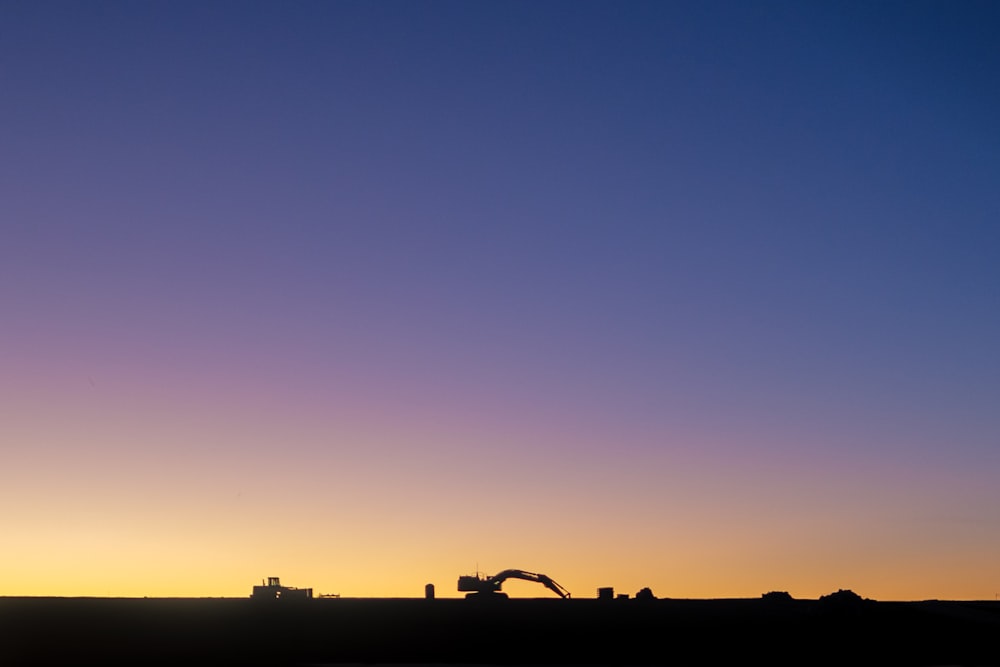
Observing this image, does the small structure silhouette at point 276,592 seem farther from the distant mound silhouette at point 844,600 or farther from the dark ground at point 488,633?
the distant mound silhouette at point 844,600

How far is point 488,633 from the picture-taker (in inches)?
3310

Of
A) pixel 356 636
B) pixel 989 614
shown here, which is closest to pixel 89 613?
pixel 356 636

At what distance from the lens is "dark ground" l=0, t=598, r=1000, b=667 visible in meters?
70.3

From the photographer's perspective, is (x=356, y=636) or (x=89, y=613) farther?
(x=89, y=613)

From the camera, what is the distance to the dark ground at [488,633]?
7031cm

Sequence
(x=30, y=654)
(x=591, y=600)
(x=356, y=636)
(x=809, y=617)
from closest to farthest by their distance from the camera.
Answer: (x=30, y=654) < (x=356, y=636) < (x=809, y=617) < (x=591, y=600)

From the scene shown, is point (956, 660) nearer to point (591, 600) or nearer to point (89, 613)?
point (591, 600)

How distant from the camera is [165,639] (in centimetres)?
7825

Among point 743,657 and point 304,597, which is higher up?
point 304,597

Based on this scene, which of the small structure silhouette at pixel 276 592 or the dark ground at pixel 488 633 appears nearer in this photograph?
the dark ground at pixel 488 633

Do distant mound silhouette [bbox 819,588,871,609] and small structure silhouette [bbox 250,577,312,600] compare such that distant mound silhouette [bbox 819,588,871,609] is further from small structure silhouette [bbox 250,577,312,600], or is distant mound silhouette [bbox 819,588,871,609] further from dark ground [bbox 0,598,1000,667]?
small structure silhouette [bbox 250,577,312,600]

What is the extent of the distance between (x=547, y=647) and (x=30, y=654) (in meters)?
32.1

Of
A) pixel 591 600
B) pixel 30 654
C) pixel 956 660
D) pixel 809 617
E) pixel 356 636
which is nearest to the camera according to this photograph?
pixel 30 654

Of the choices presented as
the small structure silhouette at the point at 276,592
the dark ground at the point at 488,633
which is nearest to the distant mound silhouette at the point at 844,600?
the dark ground at the point at 488,633
